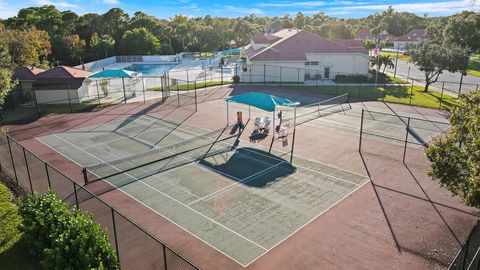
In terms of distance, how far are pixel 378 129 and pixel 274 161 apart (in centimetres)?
Answer: 1080

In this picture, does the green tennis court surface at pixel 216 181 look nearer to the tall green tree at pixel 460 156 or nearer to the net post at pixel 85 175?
the net post at pixel 85 175

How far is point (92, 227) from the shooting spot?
1169 centimetres

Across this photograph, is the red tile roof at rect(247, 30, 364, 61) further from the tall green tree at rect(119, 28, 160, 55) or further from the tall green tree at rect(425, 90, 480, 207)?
the tall green tree at rect(425, 90, 480, 207)

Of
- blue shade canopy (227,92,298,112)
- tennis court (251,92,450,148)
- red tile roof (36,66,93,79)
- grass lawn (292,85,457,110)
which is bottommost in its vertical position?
tennis court (251,92,450,148)

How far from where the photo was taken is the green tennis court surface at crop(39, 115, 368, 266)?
15.3 m

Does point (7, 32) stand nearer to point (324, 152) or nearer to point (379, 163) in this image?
point (324, 152)

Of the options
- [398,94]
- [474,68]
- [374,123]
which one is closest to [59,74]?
[374,123]

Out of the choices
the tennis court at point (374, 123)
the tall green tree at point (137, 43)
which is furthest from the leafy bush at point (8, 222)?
the tall green tree at point (137, 43)

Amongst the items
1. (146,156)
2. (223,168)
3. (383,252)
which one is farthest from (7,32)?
(383,252)

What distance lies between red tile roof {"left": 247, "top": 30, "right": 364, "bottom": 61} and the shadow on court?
95.6ft

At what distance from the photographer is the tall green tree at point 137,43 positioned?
8038 centimetres

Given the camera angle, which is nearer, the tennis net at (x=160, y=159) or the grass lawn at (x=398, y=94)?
the tennis net at (x=160, y=159)

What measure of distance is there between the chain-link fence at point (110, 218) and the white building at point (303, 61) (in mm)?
33449

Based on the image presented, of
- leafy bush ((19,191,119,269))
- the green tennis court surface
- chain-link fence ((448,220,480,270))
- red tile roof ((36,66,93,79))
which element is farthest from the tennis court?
red tile roof ((36,66,93,79))
